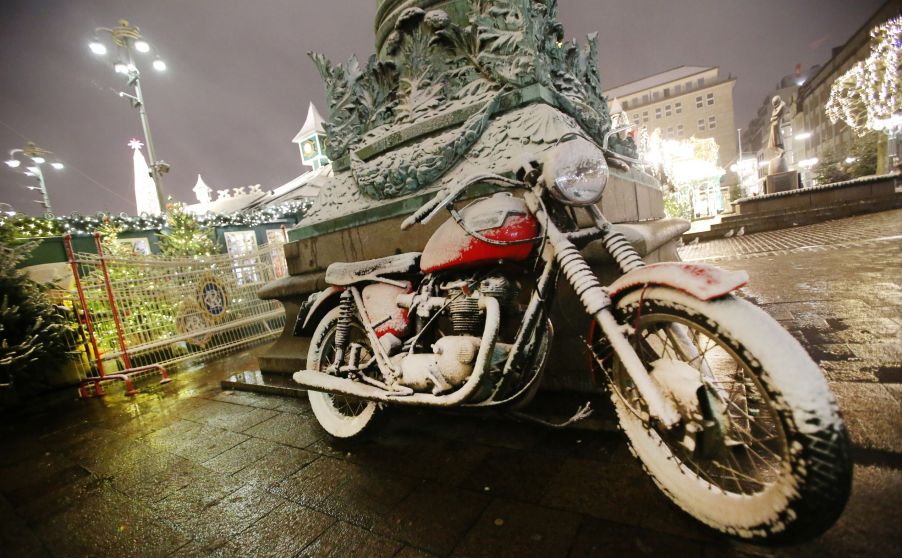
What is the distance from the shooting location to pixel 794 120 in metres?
62.5

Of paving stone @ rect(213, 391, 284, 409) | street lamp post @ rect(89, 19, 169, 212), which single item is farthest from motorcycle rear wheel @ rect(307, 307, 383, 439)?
street lamp post @ rect(89, 19, 169, 212)

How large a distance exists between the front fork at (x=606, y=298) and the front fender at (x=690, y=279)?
4.8 inches

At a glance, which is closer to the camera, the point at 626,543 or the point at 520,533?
the point at 626,543

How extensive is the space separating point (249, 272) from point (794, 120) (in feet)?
287

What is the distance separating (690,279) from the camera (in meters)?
1.37

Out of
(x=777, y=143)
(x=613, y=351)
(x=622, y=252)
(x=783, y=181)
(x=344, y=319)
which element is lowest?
(x=613, y=351)

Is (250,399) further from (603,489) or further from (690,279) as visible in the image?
(690,279)

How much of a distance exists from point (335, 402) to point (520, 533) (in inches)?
74.2

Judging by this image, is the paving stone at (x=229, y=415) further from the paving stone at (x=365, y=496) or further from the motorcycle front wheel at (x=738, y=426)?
the motorcycle front wheel at (x=738, y=426)

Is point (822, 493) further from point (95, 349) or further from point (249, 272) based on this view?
point (249, 272)

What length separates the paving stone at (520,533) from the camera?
1.47 meters

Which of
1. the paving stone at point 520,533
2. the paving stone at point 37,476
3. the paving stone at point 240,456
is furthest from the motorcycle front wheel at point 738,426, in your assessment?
the paving stone at point 37,476

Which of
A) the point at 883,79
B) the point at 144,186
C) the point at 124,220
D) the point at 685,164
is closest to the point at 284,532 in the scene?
the point at 124,220

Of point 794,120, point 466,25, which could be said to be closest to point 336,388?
point 466,25
